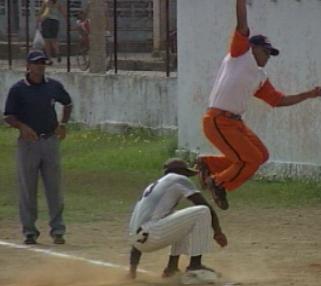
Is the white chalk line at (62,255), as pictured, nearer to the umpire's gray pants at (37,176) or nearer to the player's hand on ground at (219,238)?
the umpire's gray pants at (37,176)

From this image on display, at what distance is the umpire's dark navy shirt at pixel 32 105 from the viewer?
13.9 meters

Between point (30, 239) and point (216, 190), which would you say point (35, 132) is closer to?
point (30, 239)

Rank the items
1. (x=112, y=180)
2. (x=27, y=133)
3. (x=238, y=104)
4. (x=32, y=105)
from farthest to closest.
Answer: (x=112, y=180) < (x=32, y=105) < (x=27, y=133) < (x=238, y=104)

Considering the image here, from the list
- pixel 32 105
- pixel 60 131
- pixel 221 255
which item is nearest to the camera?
pixel 221 255

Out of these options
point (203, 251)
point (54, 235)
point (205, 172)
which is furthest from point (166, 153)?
point (203, 251)

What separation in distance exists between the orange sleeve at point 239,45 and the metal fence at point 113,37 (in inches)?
493

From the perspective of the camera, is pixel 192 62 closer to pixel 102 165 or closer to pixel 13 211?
pixel 102 165

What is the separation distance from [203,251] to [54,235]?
339 cm

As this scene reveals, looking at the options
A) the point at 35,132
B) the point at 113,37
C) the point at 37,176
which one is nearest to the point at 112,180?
the point at 37,176

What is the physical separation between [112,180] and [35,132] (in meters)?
6.17

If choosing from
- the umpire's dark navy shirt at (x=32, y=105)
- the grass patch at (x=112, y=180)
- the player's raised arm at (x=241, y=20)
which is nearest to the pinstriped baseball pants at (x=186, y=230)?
the player's raised arm at (x=241, y=20)

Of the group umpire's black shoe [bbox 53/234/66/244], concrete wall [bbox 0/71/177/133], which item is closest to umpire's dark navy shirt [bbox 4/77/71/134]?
umpire's black shoe [bbox 53/234/66/244]

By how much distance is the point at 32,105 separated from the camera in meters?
13.9

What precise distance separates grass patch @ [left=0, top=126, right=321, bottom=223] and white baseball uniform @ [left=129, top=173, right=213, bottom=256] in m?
5.01
